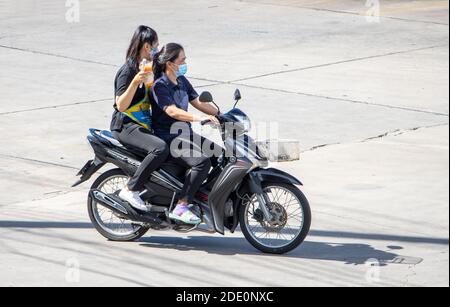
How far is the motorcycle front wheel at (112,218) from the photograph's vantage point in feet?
31.4

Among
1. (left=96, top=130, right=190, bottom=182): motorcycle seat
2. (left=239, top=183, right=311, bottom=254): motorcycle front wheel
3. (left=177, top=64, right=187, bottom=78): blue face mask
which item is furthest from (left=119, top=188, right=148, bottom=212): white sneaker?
(left=177, top=64, right=187, bottom=78): blue face mask

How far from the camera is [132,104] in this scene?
30.5 ft

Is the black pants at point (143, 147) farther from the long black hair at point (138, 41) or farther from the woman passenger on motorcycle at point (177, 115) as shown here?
the long black hair at point (138, 41)

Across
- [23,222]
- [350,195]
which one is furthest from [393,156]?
[23,222]

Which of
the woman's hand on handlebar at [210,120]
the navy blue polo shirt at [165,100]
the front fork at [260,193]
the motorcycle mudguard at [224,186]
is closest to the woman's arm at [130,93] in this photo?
the navy blue polo shirt at [165,100]

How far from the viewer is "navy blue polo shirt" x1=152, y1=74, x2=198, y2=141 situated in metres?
9.09

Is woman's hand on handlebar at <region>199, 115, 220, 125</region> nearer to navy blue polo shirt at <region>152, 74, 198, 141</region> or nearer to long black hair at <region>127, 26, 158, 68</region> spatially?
navy blue polo shirt at <region>152, 74, 198, 141</region>

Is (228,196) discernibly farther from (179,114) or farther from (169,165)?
(179,114)

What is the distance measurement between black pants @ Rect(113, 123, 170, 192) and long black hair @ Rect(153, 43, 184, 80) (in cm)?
49

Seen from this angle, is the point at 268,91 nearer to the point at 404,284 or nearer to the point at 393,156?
the point at 393,156

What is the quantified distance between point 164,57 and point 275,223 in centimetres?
162

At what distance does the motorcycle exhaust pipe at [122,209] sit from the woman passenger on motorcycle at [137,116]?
0.17ft

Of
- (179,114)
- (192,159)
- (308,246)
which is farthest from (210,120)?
(308,246)
